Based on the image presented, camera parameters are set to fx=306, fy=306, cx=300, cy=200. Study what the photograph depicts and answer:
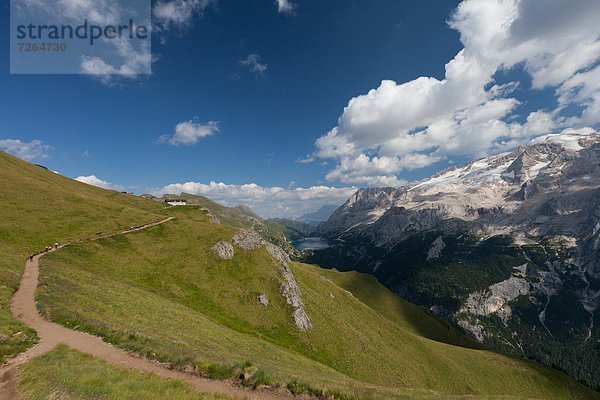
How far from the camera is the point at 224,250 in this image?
269ft

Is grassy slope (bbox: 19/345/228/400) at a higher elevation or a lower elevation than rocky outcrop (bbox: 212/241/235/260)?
lower

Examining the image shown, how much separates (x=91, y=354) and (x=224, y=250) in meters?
58.1

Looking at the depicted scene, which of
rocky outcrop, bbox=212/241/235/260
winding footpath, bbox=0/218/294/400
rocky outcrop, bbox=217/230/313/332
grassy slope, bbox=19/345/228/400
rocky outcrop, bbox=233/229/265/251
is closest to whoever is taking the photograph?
grassy slope, bbox=19/345/228/400

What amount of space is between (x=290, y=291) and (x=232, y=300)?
1584 cm

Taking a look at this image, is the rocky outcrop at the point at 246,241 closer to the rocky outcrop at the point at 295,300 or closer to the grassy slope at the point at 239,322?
the grassy slope at the point at 239,322

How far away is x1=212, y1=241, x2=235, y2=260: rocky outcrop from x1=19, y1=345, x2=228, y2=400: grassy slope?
5794 cm

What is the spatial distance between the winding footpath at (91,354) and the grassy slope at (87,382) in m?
0.74

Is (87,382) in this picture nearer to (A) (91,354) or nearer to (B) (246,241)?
(A) (91,354)

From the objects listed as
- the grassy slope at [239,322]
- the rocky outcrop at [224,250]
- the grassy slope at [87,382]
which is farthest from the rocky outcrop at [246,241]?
the grassy slope at [87,382]

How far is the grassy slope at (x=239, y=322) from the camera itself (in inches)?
1355

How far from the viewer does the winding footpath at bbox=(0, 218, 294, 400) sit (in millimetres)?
19344

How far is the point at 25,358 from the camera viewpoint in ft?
70.5

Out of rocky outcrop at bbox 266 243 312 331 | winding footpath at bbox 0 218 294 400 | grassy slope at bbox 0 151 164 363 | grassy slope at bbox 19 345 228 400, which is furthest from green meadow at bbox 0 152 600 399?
rocky outcrop at bbox 266 243 312 331

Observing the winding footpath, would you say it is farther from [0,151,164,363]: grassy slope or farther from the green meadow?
[0,151,164,363]: grassy slope
